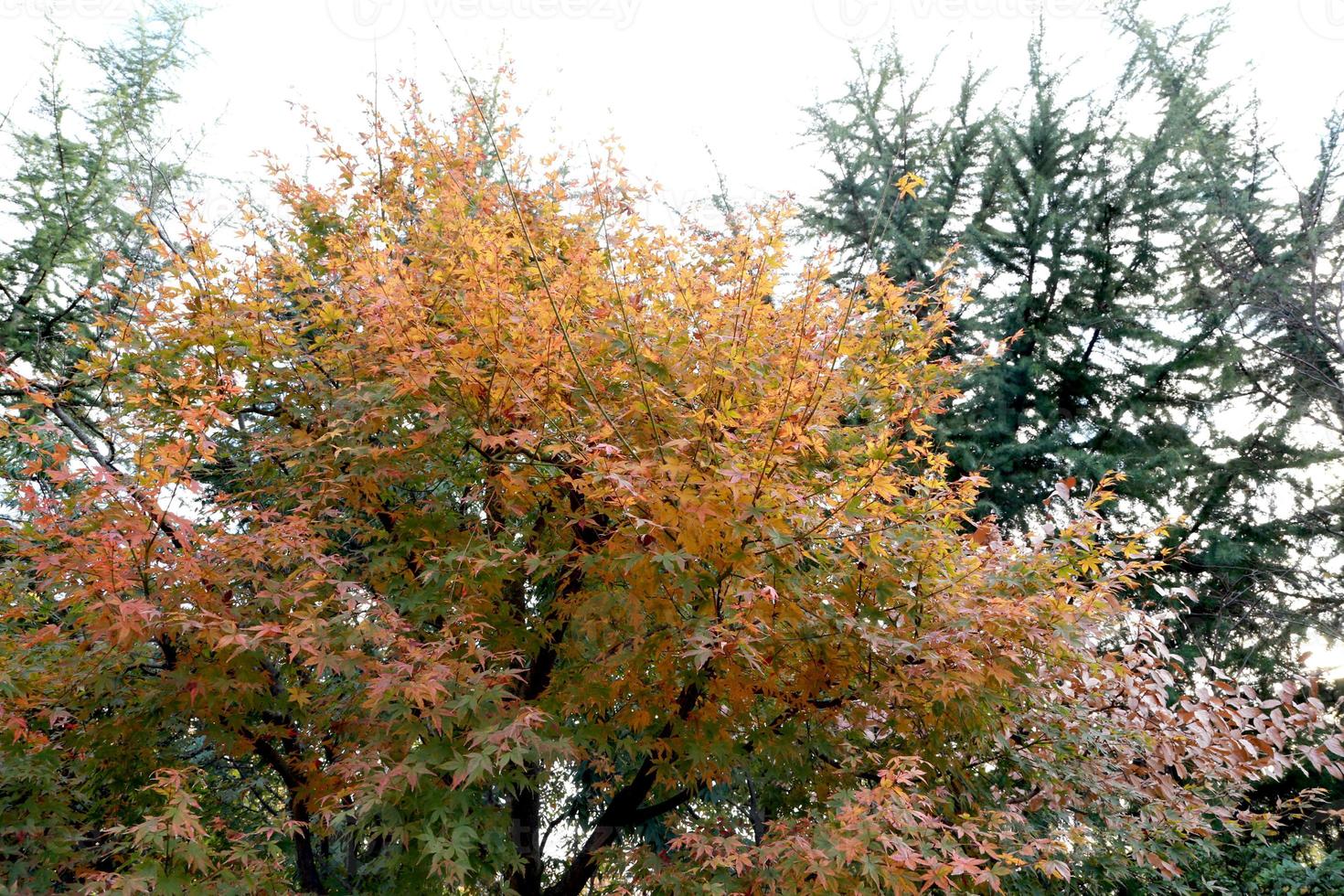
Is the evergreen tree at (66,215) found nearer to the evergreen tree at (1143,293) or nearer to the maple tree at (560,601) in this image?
the maple tree at (560,601)

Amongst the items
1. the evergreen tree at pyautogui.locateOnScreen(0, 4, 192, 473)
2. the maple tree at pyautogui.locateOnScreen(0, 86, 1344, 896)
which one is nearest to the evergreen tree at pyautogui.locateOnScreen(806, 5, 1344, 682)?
the maple tree at pyautogui.locateOnScreen(0, 86, 1344, 896)

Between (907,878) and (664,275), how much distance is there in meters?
3.15

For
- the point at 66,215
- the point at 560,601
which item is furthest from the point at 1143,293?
the point at 66,215

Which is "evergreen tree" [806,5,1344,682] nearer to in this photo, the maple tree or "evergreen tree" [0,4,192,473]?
the maple tree

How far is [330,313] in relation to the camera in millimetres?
4266

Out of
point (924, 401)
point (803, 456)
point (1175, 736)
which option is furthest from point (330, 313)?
point (1175, 736)

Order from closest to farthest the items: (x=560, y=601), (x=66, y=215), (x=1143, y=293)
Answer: (x=560, y=601) → (x=66, y=215) → (x=1143, y=293)

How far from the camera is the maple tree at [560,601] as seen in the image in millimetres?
3322

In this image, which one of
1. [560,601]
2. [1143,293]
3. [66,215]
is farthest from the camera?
[1143,293]

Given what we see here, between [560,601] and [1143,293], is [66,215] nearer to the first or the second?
[560,601]

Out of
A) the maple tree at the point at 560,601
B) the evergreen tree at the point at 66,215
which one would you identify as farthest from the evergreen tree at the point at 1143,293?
the evergreen tree at the point at 66,215

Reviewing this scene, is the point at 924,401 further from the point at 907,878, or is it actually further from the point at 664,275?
the point at 907,878

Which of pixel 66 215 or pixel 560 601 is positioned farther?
pixel 66 215

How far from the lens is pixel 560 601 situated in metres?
4.22
